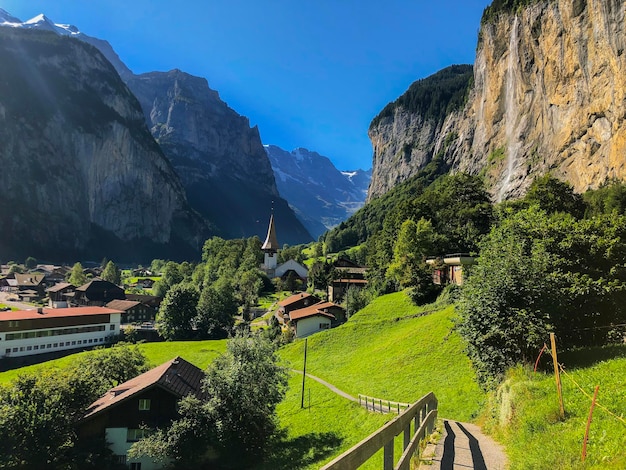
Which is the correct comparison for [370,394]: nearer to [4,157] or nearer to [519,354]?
[519,354]

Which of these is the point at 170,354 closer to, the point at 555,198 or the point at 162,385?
the point at 162,385

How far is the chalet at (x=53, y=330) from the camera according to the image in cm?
5688

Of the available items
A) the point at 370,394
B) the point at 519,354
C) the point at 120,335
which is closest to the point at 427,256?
the point at 370,394

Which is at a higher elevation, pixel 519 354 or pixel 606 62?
pixel 606 62

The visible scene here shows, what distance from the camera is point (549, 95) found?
281 ft

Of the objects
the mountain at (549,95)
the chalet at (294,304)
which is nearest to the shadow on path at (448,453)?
the chalet at (294,304)

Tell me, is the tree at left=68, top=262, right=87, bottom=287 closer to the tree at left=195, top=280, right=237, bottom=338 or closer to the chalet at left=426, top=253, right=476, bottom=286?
the tree at left=195, top=280, right=237, bottom=338

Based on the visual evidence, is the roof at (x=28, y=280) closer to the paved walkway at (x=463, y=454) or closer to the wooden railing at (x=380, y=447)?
the paved walkway at (x=463, y=454)

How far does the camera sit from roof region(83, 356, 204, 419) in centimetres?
2756

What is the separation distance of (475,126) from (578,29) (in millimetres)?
61020

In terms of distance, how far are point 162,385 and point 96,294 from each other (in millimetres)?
87687

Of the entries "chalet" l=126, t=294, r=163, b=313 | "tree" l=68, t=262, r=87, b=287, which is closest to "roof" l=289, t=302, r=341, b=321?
"chalet" l=126, t=294, r=163, b=313

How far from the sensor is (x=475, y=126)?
13588 centimetres

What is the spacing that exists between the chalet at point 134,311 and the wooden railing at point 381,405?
252 ft
